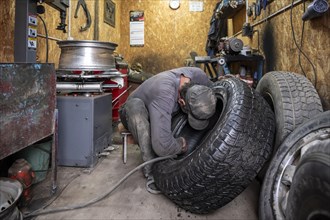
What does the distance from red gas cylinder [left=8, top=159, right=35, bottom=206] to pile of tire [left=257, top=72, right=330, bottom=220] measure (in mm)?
1272

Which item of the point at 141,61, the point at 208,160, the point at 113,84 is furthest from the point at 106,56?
the point at 141,61

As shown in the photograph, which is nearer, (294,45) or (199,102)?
(199,102)

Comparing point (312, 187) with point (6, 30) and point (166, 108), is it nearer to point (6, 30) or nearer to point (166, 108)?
point (166, 108)

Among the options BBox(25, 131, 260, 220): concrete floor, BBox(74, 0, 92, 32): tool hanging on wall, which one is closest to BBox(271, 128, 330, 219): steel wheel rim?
BBox(25, 131, 260, 220): concrete floor

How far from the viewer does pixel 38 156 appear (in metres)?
1.71

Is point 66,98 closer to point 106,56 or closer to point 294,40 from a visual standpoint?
point 106,56

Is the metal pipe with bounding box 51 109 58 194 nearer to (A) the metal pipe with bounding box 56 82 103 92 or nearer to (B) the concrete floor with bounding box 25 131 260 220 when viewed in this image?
(B) the concrete floor with bounding box 25 131 260 220

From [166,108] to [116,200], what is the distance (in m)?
0.64

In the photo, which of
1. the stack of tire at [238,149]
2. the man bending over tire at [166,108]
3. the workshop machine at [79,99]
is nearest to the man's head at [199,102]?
the man bending over tire at [166,108]

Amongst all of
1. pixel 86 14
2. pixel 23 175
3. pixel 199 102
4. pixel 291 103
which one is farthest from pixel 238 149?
pixel 86 14

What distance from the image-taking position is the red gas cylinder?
1.40m

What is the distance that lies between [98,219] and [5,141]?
615mm

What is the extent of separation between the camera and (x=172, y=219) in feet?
4.45

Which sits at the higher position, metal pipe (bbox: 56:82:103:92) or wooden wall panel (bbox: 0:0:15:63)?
wooden wall panel (bbox: 0:0:15:63)
